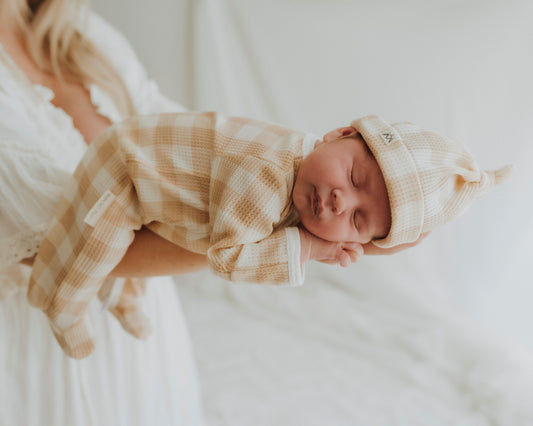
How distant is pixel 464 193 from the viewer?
739 mm

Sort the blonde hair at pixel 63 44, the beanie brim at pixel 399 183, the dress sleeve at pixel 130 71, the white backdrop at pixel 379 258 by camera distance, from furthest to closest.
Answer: the white backdrop at pixel 379 258 → the dress sleeve at pixel 130 71 → the blonde hair at pixel 63 44 → the beanie brim at pixel 399 183

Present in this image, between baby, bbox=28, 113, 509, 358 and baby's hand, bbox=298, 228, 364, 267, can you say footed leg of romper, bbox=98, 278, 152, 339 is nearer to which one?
baby, bbox=28, 113, 509, 358

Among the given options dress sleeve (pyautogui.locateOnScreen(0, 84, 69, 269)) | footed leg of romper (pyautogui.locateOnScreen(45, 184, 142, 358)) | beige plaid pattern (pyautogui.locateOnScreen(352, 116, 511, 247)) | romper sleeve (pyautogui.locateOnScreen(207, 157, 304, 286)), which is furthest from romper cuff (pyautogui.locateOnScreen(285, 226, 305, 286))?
dress sleeve (pyautogui.locateOnScreen(0, 84, 69, 269))

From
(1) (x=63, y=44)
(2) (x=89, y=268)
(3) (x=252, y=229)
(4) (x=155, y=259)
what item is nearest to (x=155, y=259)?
(4) (x=155, y=259)

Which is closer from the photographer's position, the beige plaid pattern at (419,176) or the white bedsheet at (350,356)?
the beige plaid pattern at (419,176)

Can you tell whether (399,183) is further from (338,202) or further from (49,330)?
(49,330)

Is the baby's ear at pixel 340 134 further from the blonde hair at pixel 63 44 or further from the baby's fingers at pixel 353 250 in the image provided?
the blonde hair at pixel 63 44

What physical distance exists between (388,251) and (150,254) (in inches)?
15.9

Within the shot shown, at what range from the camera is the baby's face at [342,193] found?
28.0 inches

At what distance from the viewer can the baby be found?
27.8 inches

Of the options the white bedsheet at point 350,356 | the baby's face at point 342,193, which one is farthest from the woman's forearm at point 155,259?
the white bedsheet at point 350,356

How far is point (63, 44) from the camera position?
104cm

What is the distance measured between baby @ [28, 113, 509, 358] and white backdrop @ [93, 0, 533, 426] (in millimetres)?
711

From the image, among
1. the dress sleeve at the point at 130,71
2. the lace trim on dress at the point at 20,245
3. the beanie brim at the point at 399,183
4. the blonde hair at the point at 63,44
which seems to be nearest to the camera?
the beanie brim at the point at 399,183
